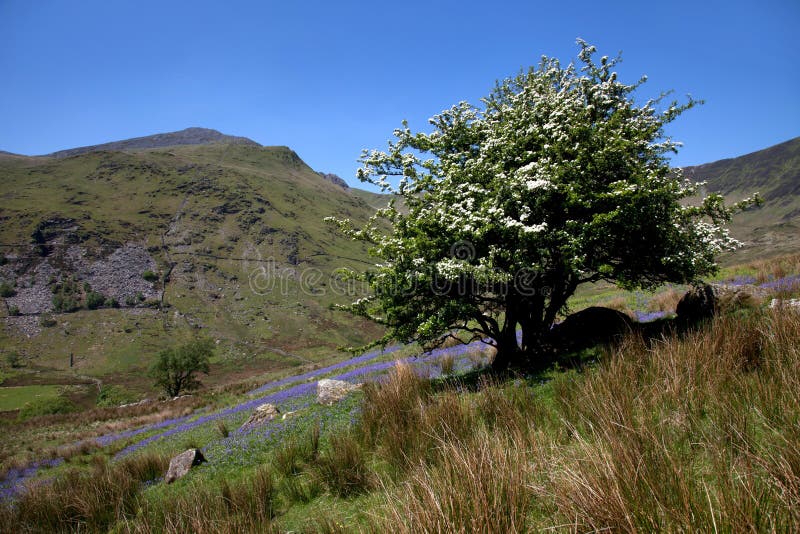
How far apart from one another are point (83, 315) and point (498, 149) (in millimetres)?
183008

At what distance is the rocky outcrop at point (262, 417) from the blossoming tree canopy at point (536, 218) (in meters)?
6.26

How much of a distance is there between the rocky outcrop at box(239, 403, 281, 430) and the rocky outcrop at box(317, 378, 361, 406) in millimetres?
1728

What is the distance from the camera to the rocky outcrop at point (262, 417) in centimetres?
1352

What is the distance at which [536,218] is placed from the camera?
9.07 meters

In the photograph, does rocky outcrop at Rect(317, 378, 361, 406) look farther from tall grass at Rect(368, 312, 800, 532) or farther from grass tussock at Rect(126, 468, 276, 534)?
tall grass at Rect(368, 312, 800, 532)

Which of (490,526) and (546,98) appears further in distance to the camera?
(546,98)

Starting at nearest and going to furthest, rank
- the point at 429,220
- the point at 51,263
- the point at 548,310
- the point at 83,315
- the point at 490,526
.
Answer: the point at 490,526 < the point at 429,220 < the point at 548,310 < the point at 83,315 < the point at 51,263

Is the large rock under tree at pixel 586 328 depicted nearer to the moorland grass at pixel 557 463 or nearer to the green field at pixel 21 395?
the moorland grass at pixel 557 463

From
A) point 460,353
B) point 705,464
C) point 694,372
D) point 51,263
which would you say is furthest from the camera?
point 51,263

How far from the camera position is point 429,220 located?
9203mm

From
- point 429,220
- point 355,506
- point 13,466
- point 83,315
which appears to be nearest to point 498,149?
point 429,220

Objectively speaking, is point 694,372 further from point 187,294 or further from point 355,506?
point 187,294

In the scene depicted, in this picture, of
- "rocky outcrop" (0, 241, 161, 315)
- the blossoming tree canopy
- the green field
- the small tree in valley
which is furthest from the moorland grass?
"rocky outcrop" (0, 241, 161, 315)

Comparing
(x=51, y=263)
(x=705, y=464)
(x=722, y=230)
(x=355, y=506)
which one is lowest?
(x=355, y=506)
